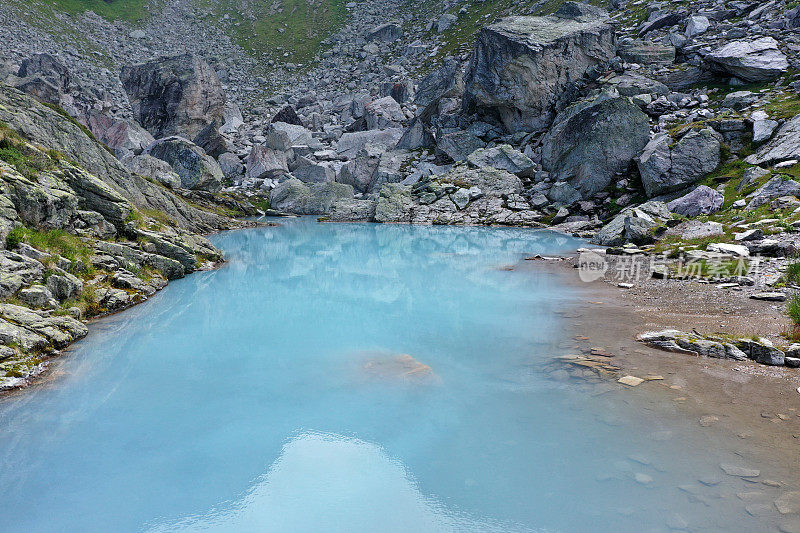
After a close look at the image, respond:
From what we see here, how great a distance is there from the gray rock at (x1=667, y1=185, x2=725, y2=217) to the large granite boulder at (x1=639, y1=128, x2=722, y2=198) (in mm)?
4068

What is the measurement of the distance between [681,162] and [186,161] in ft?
166

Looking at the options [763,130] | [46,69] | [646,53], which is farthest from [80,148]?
[46,69]

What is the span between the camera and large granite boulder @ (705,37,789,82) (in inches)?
1555

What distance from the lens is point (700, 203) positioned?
90.7 ft

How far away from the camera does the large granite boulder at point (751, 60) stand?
130 feet

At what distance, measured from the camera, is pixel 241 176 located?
64.1 meters

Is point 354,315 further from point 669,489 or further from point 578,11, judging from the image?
point 578,11

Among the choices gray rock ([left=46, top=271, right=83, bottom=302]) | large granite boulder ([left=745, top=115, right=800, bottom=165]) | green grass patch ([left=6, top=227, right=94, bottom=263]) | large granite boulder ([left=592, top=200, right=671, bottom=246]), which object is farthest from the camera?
large granite boulder ([left=745, top=115, right=800, bottom=165])

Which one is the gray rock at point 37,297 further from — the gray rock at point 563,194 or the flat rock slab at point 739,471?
the gray rock at point 563,194

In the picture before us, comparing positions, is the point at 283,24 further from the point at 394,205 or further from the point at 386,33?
the point at 394,205

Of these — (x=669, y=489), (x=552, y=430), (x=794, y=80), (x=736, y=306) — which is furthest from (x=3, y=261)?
(x=794, y=80)

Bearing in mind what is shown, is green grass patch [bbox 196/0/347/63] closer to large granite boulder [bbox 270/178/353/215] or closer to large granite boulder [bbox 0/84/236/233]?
large granite boulder [bbox 270/178/353/215]

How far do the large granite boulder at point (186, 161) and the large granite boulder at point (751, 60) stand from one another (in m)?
55.5

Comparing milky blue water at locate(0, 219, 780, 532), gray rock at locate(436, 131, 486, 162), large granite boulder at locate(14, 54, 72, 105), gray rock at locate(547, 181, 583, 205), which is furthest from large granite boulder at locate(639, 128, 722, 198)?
large granite boulder at locate(14, 54, 72, 105)
